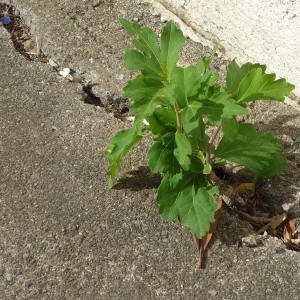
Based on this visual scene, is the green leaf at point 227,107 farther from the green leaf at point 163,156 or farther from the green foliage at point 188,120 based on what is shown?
the green leaf at point 163,156

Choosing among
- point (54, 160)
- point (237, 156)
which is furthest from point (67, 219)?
point (237, 156)

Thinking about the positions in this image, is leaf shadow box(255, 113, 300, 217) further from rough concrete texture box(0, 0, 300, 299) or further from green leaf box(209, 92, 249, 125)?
green leaf box(209, 92, 249, 125)

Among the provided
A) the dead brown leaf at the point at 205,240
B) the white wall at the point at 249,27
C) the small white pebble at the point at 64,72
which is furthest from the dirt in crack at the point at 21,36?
the dead brown leaf at the point at 205,240

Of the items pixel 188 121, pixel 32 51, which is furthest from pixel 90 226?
pixel 32 51

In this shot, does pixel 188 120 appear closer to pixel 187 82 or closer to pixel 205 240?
Answer: pixel 187 82

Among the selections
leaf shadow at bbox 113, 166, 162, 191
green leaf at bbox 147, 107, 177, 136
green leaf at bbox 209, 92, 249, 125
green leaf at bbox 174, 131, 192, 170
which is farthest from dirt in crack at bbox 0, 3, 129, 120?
green leaf at bbox 209, 92, 249, 125

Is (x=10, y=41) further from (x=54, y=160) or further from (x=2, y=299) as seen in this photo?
(x=2, y=299)
